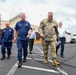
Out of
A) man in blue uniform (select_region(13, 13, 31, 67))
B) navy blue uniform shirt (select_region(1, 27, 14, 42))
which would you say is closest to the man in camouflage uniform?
man in blue uniform (select_region(13, 13, 31, 67))

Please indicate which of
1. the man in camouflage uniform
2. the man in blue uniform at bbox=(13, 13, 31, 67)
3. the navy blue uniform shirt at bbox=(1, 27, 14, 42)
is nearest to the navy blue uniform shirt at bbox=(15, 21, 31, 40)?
the man in blue uniform at bbox=(13, 13, 31, 67)

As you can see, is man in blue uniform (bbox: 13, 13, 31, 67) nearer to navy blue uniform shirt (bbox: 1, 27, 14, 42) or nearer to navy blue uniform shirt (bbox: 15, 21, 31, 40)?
navy blue uniform shirt (bbox: 15, 21, 31, 40)

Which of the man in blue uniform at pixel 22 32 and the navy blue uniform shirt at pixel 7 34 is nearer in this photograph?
the man in blue uniform at pixel 22 32

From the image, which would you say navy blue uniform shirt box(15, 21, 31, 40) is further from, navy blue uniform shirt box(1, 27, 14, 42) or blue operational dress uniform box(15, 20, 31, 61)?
navy blue uniform shirt box(1, 27, 14, 42)

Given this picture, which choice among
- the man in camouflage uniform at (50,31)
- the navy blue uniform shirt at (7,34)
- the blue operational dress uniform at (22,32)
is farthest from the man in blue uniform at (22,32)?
the navy blue uniform shirt at (7,34)

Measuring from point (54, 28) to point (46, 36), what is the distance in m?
0.45

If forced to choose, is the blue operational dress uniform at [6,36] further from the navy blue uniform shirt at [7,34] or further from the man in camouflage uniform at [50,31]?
the man in camouflage uniform at [50,31]

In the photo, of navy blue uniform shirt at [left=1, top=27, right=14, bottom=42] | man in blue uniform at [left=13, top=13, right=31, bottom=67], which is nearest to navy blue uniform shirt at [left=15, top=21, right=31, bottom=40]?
man in blue uniform at [left=13, top=13, right=31, bottom=67]

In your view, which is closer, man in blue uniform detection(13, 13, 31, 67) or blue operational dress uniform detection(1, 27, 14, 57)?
man in blue uniform detection(13, 13, 31, 67)

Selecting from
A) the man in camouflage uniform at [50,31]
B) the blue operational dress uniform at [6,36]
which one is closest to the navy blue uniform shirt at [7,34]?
the blue operational dress uniform at [6,36]

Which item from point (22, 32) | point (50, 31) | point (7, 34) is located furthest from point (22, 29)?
point (7, 34)

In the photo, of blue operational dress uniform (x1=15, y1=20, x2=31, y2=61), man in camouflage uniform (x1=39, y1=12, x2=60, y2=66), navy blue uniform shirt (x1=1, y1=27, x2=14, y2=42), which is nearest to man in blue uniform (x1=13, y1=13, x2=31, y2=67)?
blue operational dress uniform (x1=15, y1=20, x2=31, y2=61)

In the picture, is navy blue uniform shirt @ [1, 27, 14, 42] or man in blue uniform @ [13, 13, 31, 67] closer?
man in blue uniform @ [13, 13, 31, 67]

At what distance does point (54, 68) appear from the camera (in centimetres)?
1136
